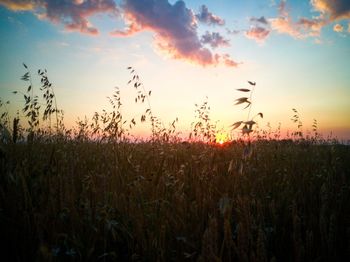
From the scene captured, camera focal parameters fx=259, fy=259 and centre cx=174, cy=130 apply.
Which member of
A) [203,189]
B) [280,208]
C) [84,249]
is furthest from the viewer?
[203,189]

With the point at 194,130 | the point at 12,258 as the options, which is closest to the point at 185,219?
the point at 12,258

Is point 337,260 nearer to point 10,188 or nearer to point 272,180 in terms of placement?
point 272,180

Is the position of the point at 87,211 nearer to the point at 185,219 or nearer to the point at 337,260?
the point at 185,219

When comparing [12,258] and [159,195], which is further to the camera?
[159,195]

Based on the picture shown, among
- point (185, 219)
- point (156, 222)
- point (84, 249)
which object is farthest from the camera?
point (185, 219)

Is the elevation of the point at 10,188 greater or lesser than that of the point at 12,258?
greater

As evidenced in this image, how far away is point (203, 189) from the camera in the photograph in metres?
2.69

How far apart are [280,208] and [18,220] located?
86.4 inches

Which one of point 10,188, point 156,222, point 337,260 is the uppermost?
point 10,188

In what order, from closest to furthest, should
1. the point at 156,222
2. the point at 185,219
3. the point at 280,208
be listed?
the point at 156,222, the point at 185,219, the point at 280,208

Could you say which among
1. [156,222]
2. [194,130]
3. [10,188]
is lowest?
[156,222]

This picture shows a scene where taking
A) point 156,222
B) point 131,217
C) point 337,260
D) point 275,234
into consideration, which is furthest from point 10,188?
point 337,260

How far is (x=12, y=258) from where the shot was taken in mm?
1664

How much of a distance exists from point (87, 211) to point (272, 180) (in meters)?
2.54
